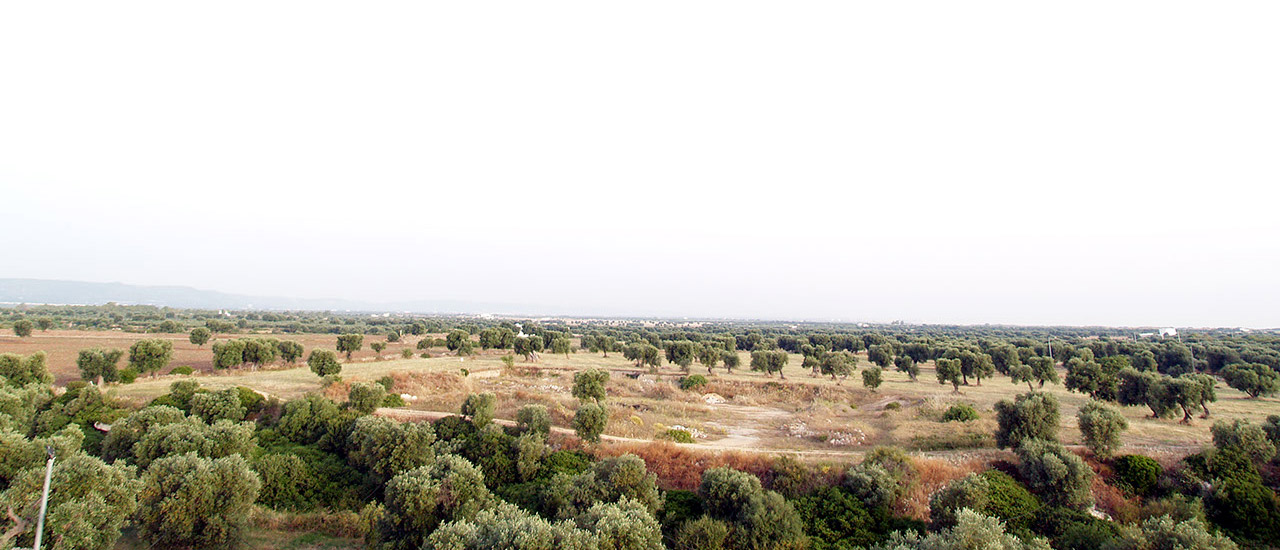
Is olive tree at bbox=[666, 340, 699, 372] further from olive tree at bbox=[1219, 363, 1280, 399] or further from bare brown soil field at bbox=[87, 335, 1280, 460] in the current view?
olive tree at bbox=[1219, 363, 1280, 399]

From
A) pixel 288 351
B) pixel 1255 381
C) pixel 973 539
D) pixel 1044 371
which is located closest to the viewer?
pixel 973 539

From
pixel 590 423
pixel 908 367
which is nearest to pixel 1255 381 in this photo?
pixel 908 367

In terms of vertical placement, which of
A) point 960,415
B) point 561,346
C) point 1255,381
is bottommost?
point 561,346

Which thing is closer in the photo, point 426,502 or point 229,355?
point 426,502

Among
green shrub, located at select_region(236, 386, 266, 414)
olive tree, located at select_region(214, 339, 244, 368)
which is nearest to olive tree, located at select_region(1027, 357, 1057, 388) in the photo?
green shrub, located at select_region(236, 386, 266, 414)

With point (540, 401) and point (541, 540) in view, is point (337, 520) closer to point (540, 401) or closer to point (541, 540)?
point (541, 540)

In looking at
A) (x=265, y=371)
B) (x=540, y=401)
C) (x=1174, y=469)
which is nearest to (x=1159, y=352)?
(x=1174, y=469)

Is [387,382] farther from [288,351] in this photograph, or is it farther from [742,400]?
[742,400]

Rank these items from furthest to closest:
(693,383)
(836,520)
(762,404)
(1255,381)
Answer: (693,383) < (762,404) < (1255,381) < (836,520)
